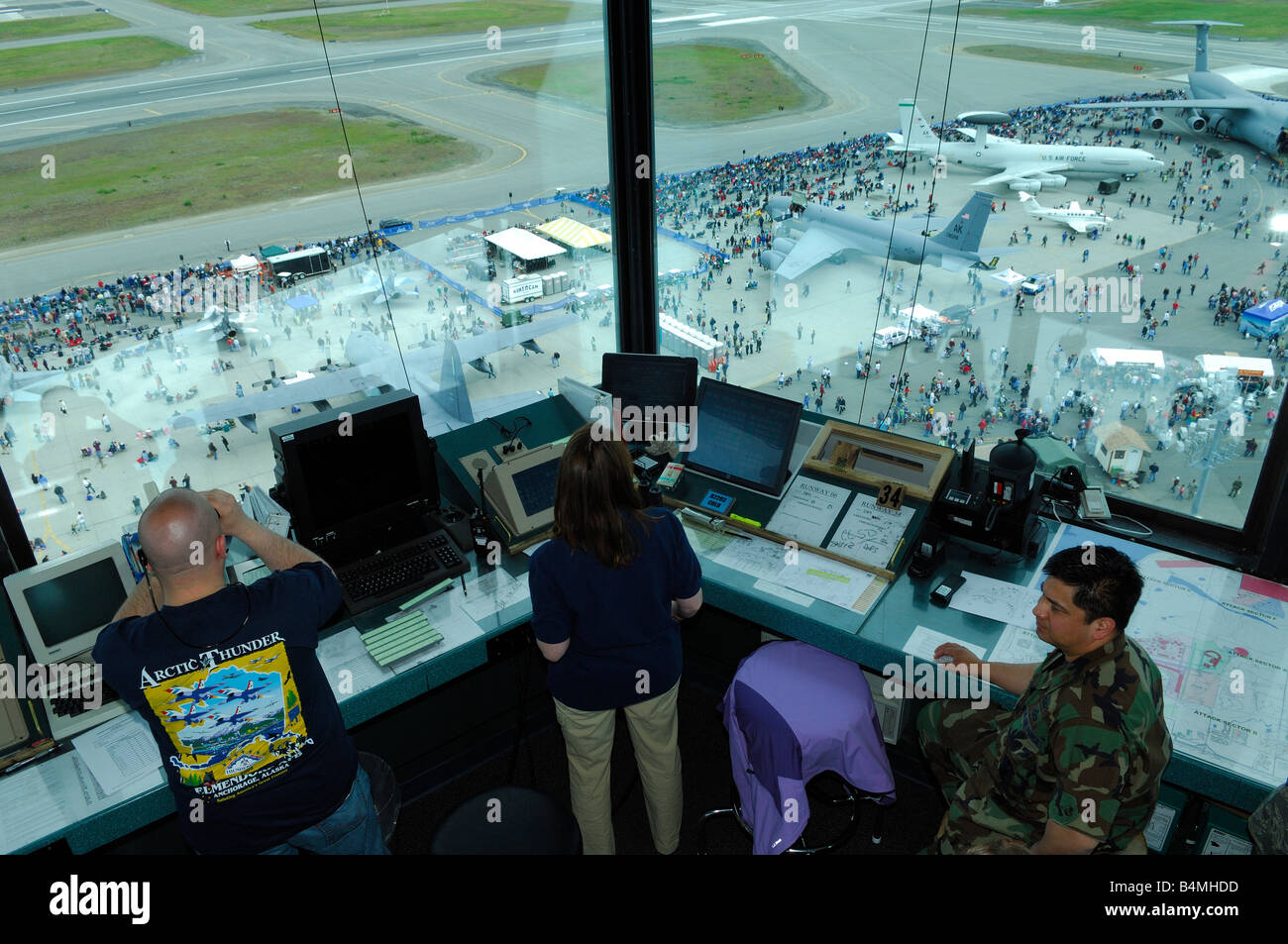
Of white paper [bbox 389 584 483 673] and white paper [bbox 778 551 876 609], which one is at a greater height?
white paper [bbox 778 551 876 609]

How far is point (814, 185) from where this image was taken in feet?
12.4

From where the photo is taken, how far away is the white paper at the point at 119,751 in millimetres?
2172

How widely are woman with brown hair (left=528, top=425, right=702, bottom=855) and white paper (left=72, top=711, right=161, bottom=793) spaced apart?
112 centimetres

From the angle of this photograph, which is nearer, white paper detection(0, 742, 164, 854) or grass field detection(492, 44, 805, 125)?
white paper detection(0, 742, 164, 854)

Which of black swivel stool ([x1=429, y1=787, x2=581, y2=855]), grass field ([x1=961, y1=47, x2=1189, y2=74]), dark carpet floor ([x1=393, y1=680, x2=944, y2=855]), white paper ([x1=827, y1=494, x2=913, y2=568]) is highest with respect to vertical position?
grass field ([x1=961, y1=47, x2=1189, y2=74])

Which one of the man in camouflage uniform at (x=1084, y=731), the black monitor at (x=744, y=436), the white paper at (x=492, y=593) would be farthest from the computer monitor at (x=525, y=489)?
the man in camouflage uniform at (x=1084, y=731)

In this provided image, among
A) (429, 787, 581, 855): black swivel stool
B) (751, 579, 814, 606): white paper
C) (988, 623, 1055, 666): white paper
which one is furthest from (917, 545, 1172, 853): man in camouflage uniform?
(429, 787, 581, 855): black swivel stool

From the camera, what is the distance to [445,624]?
8.79 ft

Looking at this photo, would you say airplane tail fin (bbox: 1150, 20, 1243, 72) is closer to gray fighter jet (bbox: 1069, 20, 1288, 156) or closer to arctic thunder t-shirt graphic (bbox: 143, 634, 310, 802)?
gray fighter jet (bbox: 1069, 20, 1288, 156)

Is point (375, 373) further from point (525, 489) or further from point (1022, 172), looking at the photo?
point (1022, 172)

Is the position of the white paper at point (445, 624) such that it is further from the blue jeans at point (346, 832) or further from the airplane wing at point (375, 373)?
the airplane wing at point (375, 373)

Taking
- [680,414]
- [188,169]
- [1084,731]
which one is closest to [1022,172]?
[680,414]

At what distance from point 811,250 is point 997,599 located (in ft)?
6.22

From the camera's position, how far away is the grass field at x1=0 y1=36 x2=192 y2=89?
8.41 feet
